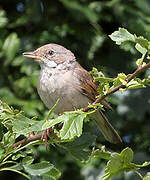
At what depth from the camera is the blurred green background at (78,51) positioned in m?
4.63

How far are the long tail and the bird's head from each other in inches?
20.4

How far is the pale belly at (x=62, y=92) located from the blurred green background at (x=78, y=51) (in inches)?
26.6

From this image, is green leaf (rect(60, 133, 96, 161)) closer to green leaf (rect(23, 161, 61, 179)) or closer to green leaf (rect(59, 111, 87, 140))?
green leaf (rect(23, 161, 61, 179))

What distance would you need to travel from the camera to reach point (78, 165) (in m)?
4.73

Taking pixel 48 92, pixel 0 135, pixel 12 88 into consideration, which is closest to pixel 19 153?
pixel 0 135

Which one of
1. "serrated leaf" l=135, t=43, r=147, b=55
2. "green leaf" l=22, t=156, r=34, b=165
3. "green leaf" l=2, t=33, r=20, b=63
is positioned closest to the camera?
"serrated leaf" l=135, t=43, r=147, b=55

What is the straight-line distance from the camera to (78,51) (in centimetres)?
501

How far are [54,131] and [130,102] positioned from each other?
2.08m

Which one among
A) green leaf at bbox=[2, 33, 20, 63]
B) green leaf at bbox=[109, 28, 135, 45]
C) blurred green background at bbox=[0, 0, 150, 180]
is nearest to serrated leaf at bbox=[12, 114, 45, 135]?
green leaf at bbox=[109, 28, 135, 45]

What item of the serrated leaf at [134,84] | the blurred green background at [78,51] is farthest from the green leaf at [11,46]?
the serrated leaf at [134,84]

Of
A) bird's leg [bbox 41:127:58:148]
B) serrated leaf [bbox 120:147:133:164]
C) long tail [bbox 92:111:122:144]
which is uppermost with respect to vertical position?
serrated leaf [bbox 120:147:133:164]

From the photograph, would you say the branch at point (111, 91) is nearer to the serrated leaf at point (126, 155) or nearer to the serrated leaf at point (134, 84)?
the serrated leaf at point (134, 84)

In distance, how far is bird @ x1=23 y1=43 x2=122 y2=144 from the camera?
145 inches

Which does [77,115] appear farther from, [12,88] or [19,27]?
[19,27]
